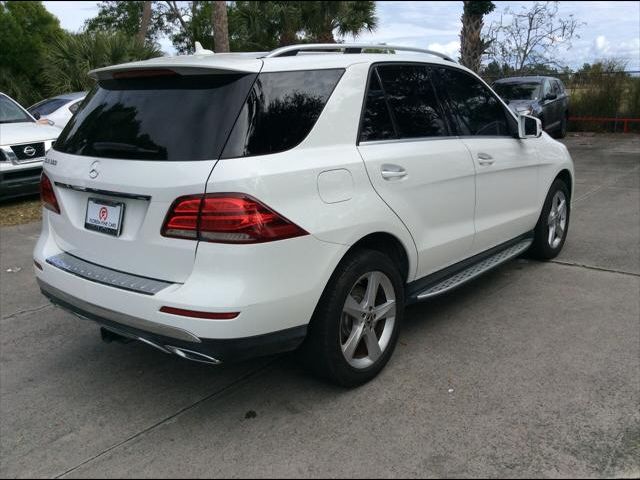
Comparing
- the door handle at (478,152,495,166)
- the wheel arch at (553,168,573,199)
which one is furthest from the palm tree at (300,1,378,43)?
the door handle at (478,152,495,166)

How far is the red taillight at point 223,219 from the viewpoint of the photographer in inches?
107

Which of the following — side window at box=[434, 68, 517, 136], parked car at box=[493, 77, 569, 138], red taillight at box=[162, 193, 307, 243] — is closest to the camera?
red taillight at box=[162, 193, 307, 243]

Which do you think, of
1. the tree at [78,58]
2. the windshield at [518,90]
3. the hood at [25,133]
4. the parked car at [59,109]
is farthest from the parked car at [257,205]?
the tree at [78,58]

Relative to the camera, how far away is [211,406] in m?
3.29

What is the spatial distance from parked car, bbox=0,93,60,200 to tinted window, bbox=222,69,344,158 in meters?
6.62

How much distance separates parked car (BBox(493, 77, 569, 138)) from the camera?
14117mm

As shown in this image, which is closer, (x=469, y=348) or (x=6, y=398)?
(x=6, y=398)

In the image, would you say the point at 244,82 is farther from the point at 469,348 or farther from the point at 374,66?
the point at 469,348

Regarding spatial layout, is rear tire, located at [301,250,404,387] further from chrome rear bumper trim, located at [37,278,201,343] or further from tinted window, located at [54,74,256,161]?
tinted window, located at [54,74,256,161]

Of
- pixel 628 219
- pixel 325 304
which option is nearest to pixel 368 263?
pixel 325 304

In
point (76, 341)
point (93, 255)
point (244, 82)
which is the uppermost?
point (244, 82)

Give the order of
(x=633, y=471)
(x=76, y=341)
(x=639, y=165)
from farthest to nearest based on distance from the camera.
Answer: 1. (x=639, y=165)
2. (x=76, y=341)
3. (x=633, y=471)

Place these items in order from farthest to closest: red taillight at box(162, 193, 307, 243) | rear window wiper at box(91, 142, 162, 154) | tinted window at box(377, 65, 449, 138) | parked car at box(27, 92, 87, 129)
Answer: parked car at box(27, 92, 87, 129) → tinted window at box(377, 65, 449, 138) → rear window wiper at box(91, 142, 162, 154) → red taillight at box(162, 193, 307, 243)

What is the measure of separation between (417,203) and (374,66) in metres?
0.86
